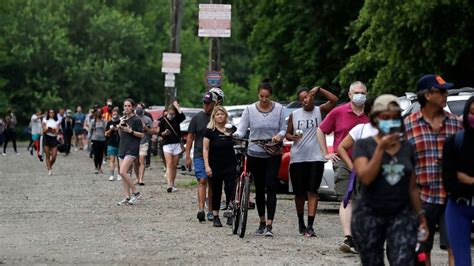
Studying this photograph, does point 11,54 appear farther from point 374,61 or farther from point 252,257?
point 252,257

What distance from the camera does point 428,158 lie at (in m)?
9.58

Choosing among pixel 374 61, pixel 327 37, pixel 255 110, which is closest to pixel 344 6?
pixel 327 37

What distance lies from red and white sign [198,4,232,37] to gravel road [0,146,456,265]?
119 inches

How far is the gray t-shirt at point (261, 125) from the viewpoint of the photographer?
15.6 meters

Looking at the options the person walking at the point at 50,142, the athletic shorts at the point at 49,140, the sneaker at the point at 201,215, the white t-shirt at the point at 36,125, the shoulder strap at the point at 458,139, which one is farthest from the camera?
the white t-shirt at the point at 36,125

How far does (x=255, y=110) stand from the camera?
15781 mm

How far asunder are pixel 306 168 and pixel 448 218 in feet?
19.6

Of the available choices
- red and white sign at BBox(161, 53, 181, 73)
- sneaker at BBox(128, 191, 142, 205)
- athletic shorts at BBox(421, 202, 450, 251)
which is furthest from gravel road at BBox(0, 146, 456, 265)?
red and white sign at BBox(161, 53, 181, 73)

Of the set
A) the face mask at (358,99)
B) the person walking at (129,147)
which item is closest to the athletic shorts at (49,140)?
the person walking at (129,147)

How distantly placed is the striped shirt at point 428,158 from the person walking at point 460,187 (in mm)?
134

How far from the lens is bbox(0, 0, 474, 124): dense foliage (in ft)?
101

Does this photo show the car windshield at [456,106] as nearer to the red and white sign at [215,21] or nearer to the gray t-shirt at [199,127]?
the gray t-shirt at [199,127]

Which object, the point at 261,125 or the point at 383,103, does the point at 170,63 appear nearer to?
the point at 261,125

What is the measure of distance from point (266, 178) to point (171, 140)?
9.16 m
